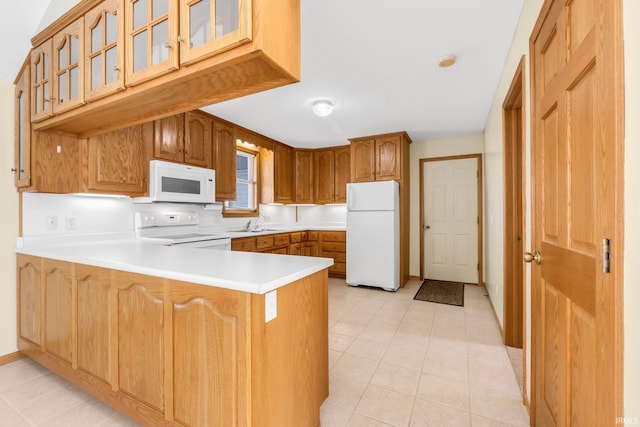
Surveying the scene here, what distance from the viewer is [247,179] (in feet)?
15.3

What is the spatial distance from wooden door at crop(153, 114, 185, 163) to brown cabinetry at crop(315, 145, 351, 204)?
2.63m

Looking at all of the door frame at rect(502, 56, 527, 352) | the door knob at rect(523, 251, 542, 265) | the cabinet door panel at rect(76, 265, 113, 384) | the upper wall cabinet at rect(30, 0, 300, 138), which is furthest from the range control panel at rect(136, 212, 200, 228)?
the door frame at rect(502, 56, 527, 352)

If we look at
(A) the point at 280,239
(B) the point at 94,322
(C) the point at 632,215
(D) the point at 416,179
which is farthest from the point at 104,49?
(D) the point at 416,179

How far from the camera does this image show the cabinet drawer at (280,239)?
13.4 ft

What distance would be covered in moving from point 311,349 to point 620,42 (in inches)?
59.9

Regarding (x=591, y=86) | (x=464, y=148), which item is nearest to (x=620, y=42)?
(x=591, y=86)

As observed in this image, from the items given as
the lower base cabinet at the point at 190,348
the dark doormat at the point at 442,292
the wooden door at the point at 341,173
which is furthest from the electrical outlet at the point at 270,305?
the wooden door at the point at 341,173

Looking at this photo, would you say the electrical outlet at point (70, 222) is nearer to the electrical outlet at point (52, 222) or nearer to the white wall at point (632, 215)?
the electrical outlet at point (52, 222)

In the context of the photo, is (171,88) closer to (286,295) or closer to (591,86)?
(286,295)

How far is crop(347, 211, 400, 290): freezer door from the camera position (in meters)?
3.91

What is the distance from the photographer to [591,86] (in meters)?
0.83

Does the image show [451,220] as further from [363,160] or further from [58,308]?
[58,308]

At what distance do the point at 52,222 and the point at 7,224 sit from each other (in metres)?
0.24

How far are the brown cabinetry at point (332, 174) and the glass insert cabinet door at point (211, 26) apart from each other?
154 inches
